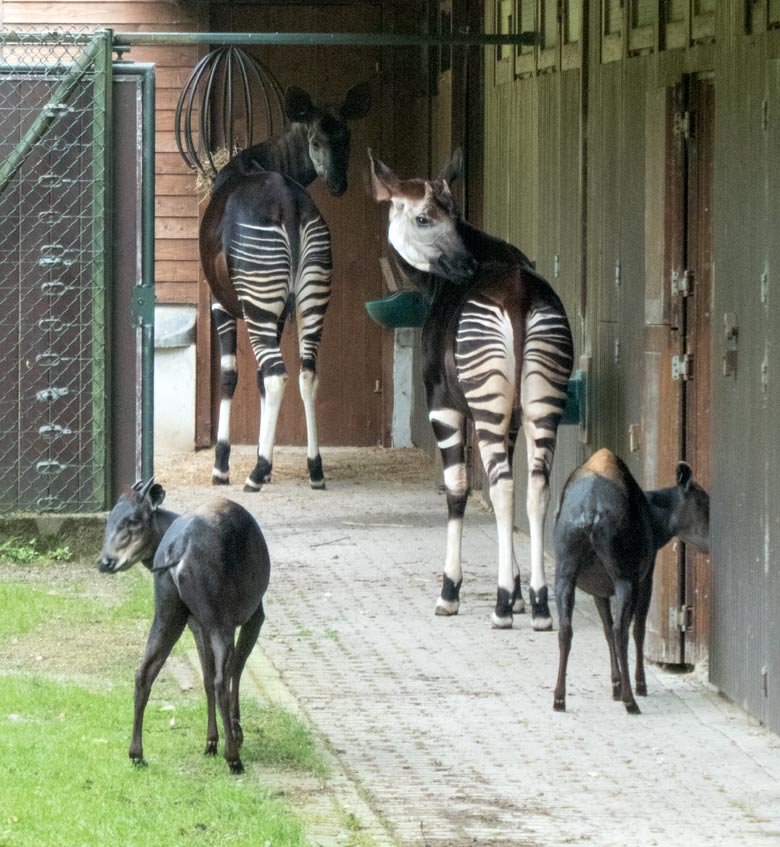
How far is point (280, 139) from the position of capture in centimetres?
1470

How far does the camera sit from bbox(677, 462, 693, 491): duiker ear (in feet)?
25.4

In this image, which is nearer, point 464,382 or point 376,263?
point 464,382

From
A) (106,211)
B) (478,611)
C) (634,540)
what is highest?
(106,211)

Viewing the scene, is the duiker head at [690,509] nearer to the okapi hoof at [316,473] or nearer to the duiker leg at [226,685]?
the duiker leg at [226,685]

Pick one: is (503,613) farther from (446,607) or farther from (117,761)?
(117,761)

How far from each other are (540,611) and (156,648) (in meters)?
3.25

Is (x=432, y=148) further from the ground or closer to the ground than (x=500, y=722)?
further from the ground

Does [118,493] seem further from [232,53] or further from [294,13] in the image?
[294,13]

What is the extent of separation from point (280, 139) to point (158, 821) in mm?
9787

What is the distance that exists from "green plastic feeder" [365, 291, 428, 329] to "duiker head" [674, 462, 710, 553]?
459 centimetres

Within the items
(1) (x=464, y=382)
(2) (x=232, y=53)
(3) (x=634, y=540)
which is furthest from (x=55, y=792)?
(2) (x=232, y=53)

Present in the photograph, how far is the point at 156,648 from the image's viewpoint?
251 inches

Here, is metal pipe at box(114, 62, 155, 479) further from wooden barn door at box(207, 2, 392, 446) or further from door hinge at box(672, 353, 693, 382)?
wooden barn door at box(207, 2, 392, 446)

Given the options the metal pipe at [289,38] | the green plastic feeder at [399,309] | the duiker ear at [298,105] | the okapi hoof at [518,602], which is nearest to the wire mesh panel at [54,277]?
the metal pipe at [289,38]
